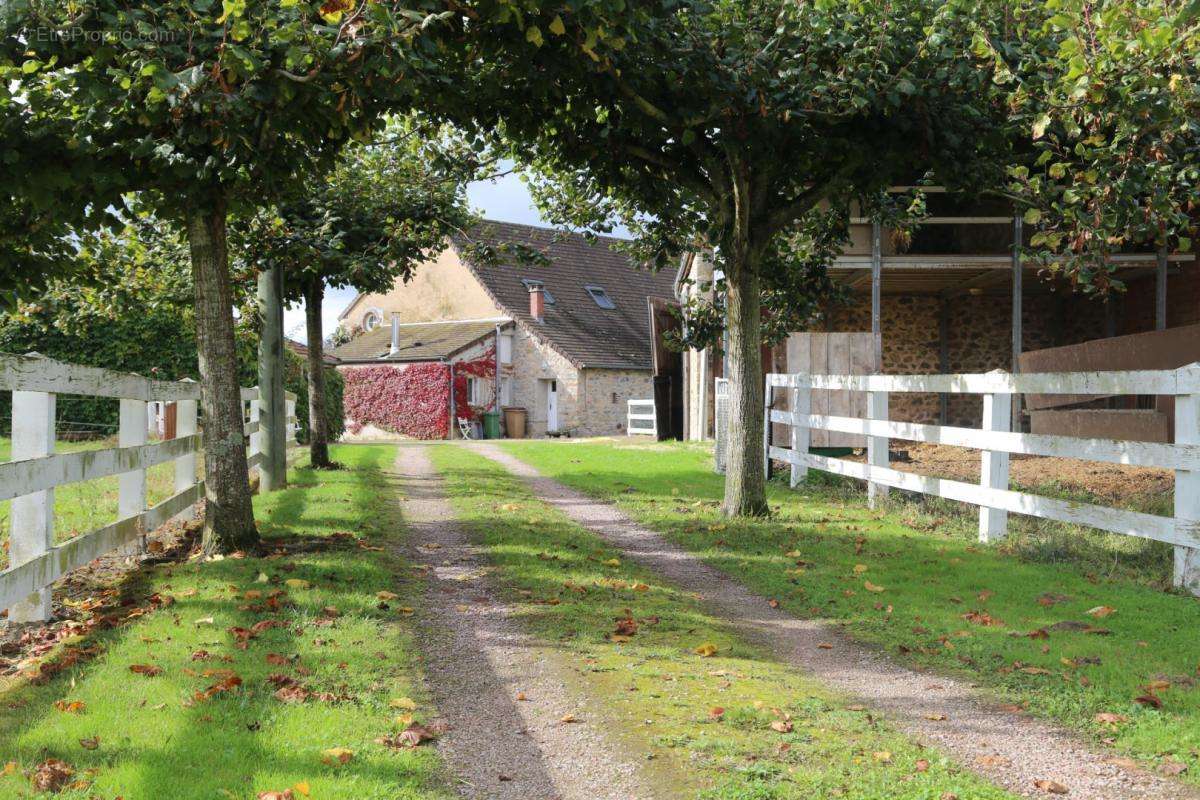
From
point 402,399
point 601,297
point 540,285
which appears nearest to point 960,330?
point 540,285

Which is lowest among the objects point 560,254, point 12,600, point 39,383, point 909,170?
point 12,600

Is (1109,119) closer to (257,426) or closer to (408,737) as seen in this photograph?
(408,737)

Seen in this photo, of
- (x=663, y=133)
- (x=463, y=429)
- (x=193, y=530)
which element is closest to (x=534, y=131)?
(x=663, y=133)

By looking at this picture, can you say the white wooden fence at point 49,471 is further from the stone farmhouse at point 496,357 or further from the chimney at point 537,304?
the chimney at point 537,304

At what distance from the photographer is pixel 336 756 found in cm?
357

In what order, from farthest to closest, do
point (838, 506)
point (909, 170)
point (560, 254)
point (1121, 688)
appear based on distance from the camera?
point (560, 254) < point (838, 506) < point (909, 170) < point (1121, 688)

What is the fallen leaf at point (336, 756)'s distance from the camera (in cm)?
354

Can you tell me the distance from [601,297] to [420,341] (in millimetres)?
7436

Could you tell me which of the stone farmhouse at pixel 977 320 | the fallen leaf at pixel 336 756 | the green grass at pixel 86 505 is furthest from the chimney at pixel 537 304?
the fallen leaf at pixel 336 756

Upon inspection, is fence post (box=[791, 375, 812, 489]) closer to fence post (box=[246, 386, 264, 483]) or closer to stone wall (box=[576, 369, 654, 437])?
fence post (box=[246, 386, 264, 483])

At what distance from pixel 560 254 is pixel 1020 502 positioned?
33.9m

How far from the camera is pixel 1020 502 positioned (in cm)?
767

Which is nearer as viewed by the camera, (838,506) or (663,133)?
(663,133)

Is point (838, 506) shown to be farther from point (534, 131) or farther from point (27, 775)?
point (27, 775)
